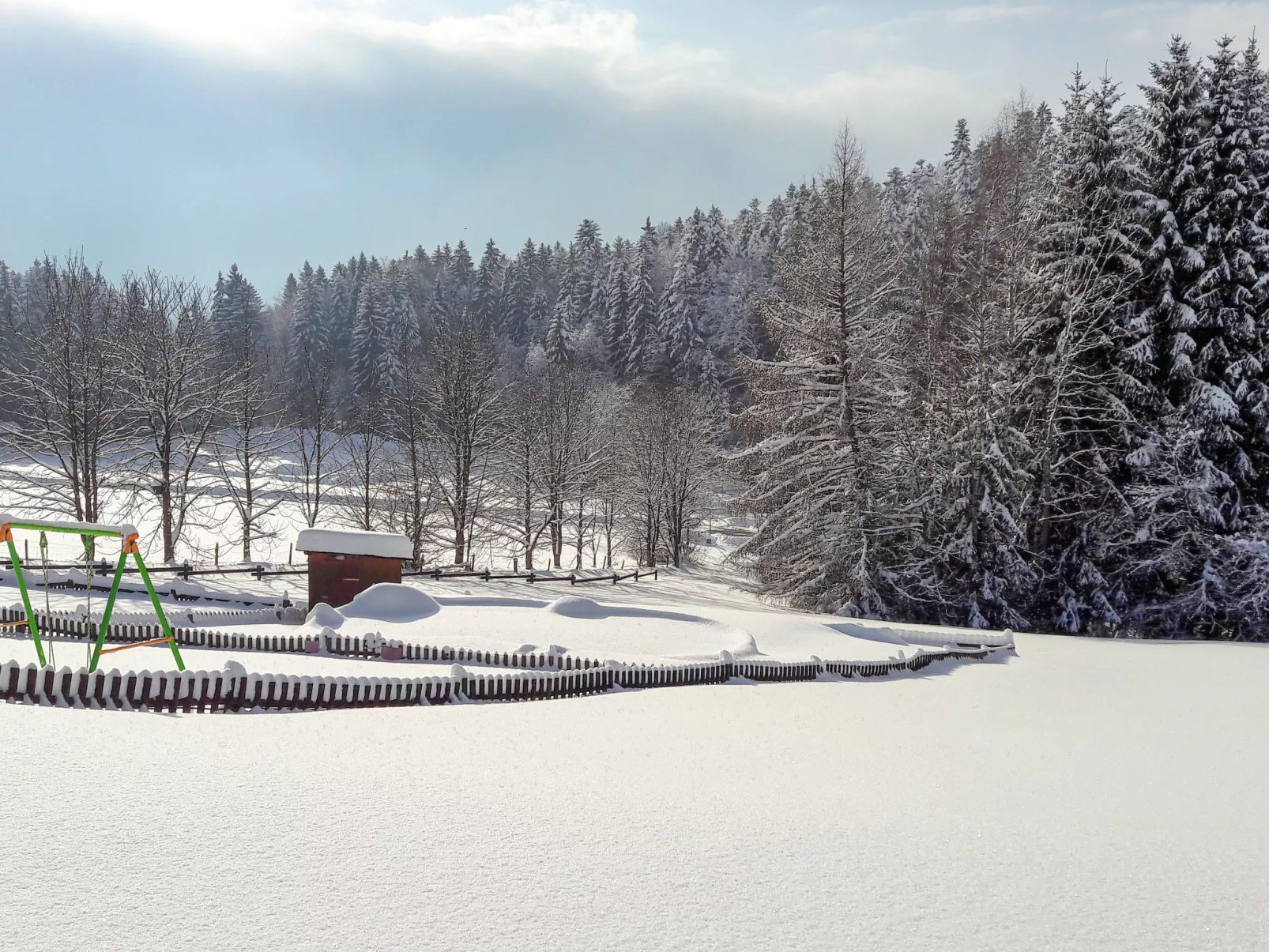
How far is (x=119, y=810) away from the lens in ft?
13.7

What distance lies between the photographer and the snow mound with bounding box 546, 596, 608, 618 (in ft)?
56.3

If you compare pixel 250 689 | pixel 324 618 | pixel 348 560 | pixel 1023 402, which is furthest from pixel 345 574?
pixel 1023 402

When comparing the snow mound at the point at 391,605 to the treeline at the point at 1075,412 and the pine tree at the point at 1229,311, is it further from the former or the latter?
the pine tree at the point at 1229,311

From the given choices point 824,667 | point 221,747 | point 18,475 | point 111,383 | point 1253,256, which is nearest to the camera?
point 221,747

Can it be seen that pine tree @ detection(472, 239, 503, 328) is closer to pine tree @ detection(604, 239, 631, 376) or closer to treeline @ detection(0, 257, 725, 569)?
pine tree @ detection(604, 239, 631, 376)

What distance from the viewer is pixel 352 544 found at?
68.3 feet

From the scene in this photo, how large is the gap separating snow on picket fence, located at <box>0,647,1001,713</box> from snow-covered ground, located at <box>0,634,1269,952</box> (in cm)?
133

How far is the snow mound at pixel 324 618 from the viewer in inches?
609

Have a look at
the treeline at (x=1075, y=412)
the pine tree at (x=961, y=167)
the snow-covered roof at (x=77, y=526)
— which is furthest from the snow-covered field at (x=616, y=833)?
the pine tree at (x=961, y=167)

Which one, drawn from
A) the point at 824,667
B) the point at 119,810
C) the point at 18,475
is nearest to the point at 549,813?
the point at 119,810

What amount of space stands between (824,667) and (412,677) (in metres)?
7.42

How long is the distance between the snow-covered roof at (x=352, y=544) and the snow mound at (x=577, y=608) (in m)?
5.54

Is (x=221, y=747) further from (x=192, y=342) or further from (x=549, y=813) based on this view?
(x=192, y=342)

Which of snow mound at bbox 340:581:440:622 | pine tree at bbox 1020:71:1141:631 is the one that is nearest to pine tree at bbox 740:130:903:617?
pine tree at bbox 1020:71:1141:631
